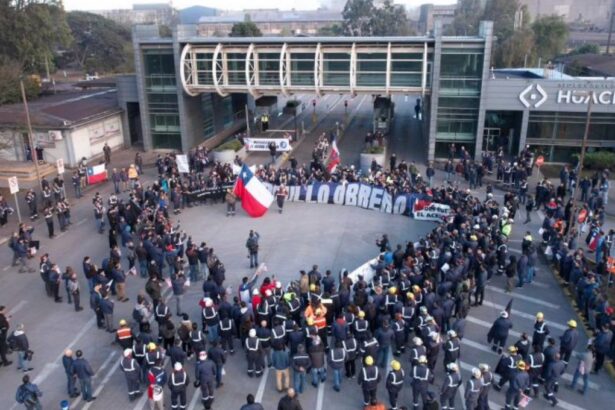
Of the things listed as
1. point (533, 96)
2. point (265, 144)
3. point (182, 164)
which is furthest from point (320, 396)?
point (533, 96)

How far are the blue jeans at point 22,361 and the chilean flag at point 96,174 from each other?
56.1ft

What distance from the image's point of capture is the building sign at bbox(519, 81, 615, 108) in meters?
31.1


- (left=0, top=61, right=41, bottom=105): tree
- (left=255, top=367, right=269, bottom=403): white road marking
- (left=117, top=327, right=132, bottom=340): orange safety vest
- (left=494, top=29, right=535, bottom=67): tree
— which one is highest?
(left=494, top=29, right=535, bottom=67): tree

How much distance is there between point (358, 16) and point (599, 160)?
88161 millimetres

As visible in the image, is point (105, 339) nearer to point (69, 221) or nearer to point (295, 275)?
point (295, 275)

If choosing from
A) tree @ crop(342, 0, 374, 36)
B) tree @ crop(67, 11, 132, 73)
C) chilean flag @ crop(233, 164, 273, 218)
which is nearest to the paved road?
chilean flag @ crop(233, 164, 273, 218)

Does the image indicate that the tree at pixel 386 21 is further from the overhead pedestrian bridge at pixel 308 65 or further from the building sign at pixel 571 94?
the building sign at pixel 571 94

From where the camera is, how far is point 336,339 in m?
13.8

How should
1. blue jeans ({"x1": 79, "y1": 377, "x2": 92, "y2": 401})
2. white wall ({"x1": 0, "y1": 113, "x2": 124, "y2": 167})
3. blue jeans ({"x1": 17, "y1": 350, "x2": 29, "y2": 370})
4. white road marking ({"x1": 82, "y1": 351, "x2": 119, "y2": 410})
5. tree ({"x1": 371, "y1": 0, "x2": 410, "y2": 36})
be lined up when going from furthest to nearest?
tree ({"x1": 371, "y1": 0, "x2": 410, "y2": 36})
white wall ({"x1": 0, "y1": 113, "x2": 124, "y2": 167})
blue jeans ({"x1": 17, "y1": 350, "x2": 29, "y2": 370})
white road marking ({"x1": 82, "y1": 351, "x2": 119, "y2": 410})
blue jeans ({"x1": 79, "y1": 377, "x2": 92, "y2": 401})

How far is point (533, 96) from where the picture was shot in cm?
3209

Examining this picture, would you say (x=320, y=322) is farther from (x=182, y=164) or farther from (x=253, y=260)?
(x=182, y=164)

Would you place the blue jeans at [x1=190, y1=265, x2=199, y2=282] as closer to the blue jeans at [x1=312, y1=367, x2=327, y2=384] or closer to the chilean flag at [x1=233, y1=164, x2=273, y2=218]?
the chilean flag at [x1=233, y1=164, x2=273, y2=218]

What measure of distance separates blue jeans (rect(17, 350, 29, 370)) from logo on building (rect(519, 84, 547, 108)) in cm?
2846

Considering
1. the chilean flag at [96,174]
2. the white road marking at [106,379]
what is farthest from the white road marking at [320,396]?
the chilean flag at [96,174]
